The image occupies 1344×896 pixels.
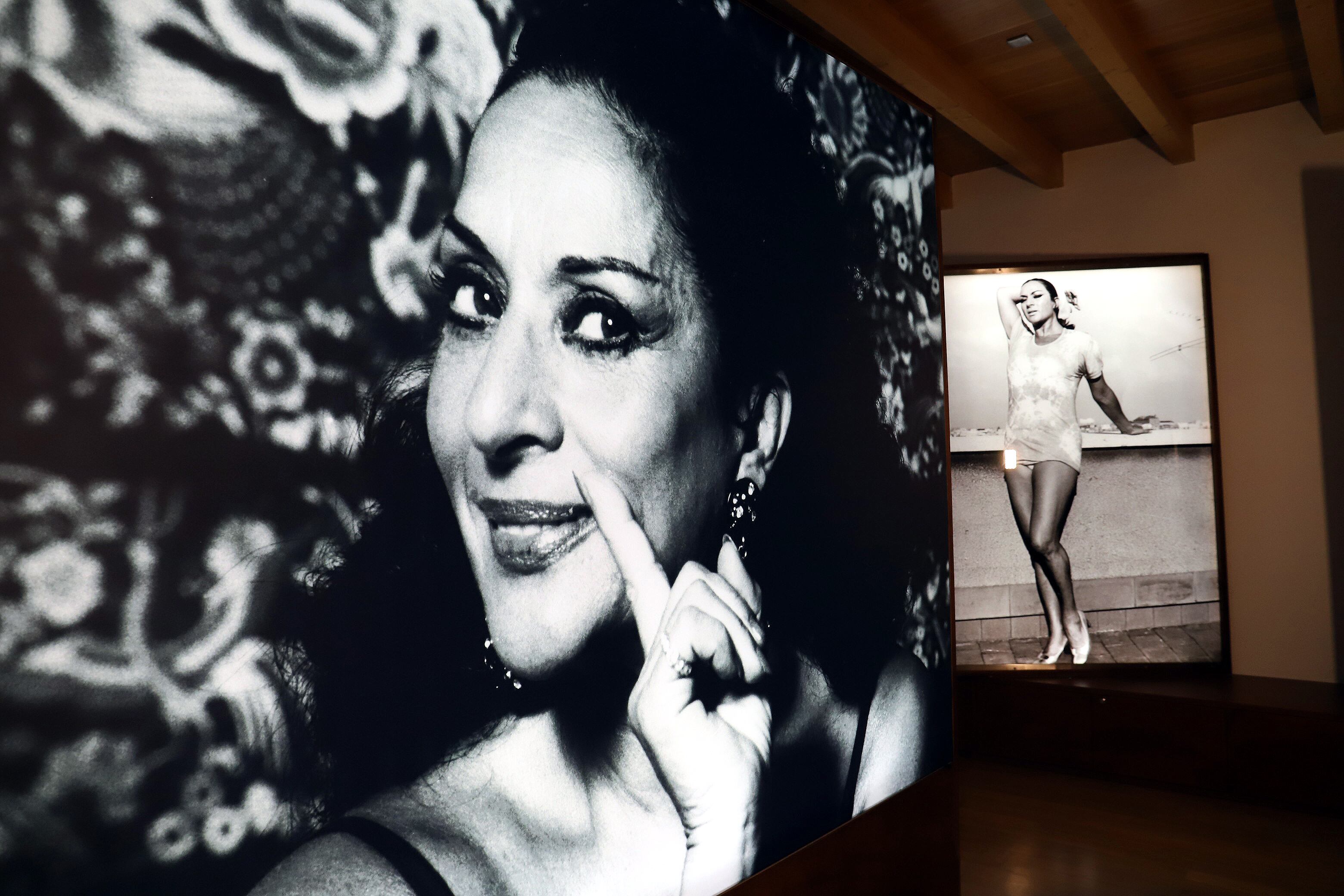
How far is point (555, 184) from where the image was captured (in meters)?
1.85

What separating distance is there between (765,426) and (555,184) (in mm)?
879

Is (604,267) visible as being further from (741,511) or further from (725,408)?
(741,511)

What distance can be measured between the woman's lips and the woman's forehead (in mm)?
476

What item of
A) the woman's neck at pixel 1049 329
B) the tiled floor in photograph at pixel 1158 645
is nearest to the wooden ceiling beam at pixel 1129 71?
the woman's neck at pixel 1049 329

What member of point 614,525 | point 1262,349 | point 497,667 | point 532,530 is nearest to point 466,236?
point 532,530

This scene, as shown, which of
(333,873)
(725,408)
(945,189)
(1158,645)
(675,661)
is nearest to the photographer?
(333,873)

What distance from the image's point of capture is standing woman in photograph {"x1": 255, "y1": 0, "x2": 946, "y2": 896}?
1527mm

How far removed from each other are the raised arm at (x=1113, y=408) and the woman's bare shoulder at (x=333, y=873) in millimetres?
3980

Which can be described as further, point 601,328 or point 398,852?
point 601,328

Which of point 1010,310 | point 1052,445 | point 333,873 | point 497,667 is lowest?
point 333,873

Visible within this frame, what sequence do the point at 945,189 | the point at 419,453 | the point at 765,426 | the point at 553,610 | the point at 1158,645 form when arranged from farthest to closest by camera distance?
the point at 945,189, the point at 1158,645, the point at 765,426, the point at 553,610, the point at 419,453

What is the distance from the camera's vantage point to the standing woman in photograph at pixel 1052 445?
4422mm

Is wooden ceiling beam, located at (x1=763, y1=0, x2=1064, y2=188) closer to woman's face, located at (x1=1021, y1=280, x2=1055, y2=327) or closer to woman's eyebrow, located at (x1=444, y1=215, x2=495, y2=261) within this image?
woman's face, located at (x1=1021, y1=280, x2=1055, y2=327)

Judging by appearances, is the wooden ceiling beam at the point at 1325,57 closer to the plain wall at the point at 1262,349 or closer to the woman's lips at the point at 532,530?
the plain wall at the point at 1262,349
